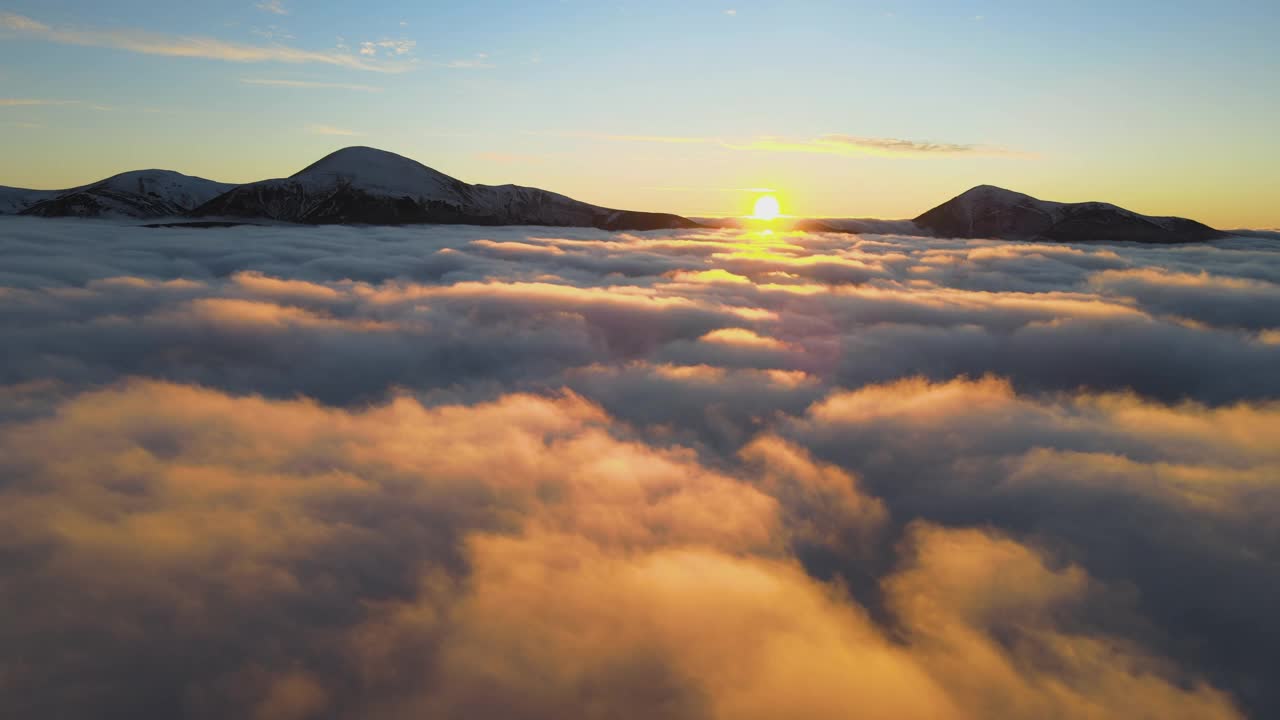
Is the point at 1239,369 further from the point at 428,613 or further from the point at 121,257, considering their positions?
the point at 121,257

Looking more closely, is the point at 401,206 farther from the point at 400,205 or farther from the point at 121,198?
the point at 121,198

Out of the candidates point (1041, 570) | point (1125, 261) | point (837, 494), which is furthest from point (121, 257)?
point (1125, 261)

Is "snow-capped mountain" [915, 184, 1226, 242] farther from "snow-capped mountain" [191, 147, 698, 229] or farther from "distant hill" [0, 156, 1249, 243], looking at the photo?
"snow-capped mountain" [191, 147, 698, 229]

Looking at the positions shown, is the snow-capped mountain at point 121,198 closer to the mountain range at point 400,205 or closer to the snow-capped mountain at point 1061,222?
the mountain range at point 400,205

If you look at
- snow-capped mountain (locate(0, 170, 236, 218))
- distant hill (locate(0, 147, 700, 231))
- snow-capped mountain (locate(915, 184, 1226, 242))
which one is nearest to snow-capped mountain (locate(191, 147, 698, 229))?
distant hill (locate(0, 147, 700, 231))

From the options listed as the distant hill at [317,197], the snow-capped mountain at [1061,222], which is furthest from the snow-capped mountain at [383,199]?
the snow-capped mountain at [1061,222]

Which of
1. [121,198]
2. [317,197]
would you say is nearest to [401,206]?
[317,197]
